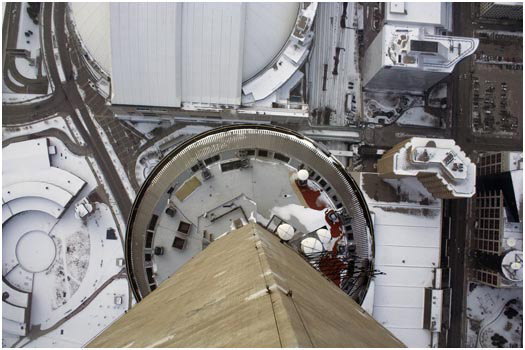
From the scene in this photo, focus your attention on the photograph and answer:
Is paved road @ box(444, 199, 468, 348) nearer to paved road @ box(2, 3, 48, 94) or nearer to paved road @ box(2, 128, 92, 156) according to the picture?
paved road @ box(2, 128, 92, 156)

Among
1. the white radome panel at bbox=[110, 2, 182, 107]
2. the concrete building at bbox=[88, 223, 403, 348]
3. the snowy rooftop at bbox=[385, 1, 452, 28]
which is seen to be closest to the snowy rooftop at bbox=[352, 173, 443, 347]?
the snowy rooftop at bbox=[385, 1, 452, 28]

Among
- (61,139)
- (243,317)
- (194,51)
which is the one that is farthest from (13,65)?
(243,317)

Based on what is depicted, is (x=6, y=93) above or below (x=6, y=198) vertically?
above

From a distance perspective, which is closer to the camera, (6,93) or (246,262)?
(246,262)

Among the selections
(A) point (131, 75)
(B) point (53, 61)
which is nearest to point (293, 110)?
(A) point (131, 75)

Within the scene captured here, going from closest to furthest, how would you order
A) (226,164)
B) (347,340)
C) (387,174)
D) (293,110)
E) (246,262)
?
(347,340)
(246,262)
(226,164)
(387,174)
(293,110)

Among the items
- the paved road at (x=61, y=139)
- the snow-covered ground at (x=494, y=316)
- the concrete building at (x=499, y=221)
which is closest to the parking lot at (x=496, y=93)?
the concrete building at (x=499, y=221)

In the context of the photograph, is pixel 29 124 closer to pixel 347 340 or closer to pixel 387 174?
pixel 387 174
